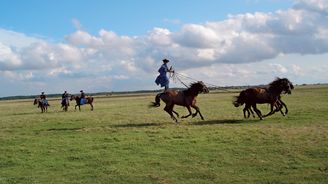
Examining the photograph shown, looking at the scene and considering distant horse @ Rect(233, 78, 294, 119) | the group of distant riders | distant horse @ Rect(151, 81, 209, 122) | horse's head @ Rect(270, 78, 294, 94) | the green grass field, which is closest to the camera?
the green grass field

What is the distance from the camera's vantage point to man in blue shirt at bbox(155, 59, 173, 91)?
22922mm

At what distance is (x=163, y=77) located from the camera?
23031mm

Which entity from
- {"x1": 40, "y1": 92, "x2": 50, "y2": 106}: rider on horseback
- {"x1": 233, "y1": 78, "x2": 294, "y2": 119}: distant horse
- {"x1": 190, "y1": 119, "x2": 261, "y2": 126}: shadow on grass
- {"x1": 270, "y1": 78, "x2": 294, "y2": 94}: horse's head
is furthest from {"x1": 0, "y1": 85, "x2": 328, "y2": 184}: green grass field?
Result: {"x1": 40, "y1": 92, "x2": 50, "y2": 106}: rider on horseback

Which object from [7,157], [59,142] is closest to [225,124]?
[59,142]

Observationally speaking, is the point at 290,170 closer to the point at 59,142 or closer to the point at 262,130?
the point at 262,130

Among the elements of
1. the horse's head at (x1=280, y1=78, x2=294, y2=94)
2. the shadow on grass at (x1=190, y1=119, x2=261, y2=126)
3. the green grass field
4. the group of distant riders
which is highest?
the horse's head at (x1=280, y1=78, x2=294, y2=94)

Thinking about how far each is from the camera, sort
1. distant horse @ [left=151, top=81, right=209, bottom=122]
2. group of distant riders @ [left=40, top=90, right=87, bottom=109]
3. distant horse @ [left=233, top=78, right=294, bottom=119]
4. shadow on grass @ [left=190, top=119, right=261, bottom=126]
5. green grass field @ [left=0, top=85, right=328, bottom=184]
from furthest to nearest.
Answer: group of distant riders @ [left=40, top=90, right=87, bottom=109] < distant horse @ [left=233, top=78, right=294, bottom=119] < distant horse @ [left=151, top=81, right=209, bottom=122] < shadow on grass @ [left=190, top=119, right=261, bottom=126] < green grass field @ [left=0, top=85, right=328, bottom=184]

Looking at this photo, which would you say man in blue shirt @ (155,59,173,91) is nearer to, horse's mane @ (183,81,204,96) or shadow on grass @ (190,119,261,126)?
horse's mane @ (183,81,204,96)

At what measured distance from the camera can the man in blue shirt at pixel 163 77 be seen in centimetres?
2292

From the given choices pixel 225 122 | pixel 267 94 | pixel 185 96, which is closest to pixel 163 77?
pixel 185 96

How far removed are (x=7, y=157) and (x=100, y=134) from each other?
463 centimetres

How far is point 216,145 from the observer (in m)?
15.0

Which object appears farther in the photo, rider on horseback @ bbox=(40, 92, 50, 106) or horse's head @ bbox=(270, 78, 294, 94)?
rider on horseback @ bbox=(40, 92, 50, 106)

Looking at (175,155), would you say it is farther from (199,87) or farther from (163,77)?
(163,77)
